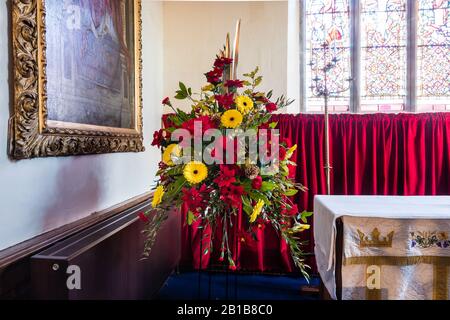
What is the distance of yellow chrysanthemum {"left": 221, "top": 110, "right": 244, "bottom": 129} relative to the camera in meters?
1.06

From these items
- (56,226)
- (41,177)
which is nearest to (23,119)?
(41,177)

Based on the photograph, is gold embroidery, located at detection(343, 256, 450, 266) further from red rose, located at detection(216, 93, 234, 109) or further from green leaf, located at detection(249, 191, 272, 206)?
red rose, located at detection(216, 93, 234, 109)

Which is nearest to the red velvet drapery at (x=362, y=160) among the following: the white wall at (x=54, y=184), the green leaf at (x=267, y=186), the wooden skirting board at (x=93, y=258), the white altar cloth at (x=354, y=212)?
the white altar cloth at (x=354, y=212)

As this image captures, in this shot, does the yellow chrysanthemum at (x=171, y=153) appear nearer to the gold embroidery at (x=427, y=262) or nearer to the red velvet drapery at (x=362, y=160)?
the gold embroidery at (x=427, y=262)

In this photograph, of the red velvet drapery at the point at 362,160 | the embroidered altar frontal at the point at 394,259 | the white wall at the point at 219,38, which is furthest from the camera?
the white wall at the point at 219,38

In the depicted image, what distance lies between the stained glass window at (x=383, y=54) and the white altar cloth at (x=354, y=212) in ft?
4.40

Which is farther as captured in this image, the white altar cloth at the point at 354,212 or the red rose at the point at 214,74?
the white altar cloth at the point at 354,212

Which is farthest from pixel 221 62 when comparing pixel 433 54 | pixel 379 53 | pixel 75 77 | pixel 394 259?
pixel 433 54

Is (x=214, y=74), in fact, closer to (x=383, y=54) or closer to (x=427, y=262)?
(x=427, y=262)

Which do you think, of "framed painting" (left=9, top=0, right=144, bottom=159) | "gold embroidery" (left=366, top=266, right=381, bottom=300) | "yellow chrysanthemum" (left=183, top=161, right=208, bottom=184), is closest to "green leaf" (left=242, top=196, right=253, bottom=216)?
"yellow chrysanthemum" (left=183, top=161, right=208, bottom=184)

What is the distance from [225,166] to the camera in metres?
1.04

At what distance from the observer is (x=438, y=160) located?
284 centimetres

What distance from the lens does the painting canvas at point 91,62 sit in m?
1.33

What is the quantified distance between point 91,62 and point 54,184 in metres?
0.67
